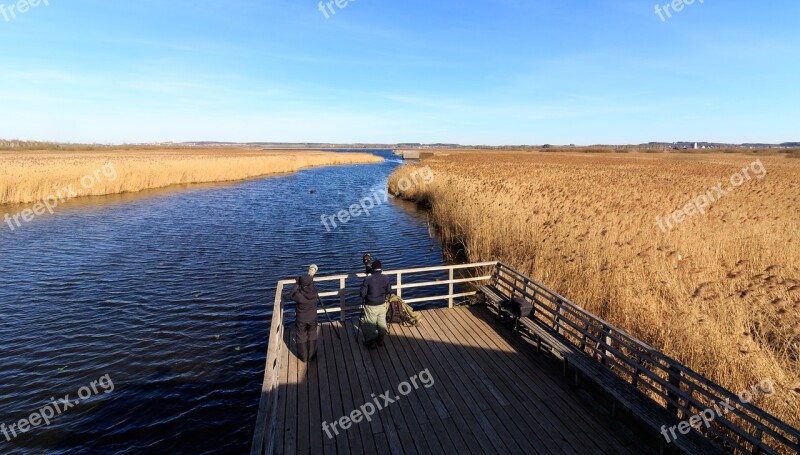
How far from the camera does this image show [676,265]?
34.9 ft

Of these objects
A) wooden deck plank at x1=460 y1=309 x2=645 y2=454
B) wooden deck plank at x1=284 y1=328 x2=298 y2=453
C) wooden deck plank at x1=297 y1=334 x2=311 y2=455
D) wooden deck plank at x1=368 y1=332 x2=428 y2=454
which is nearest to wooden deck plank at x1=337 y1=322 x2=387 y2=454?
wooden deck plank at x1=368 y1=332 x2=428 y2=454

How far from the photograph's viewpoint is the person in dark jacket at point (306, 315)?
754cm

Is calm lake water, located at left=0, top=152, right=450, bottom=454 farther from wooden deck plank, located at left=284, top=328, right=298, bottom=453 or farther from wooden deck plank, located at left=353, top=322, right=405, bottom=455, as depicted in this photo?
wooden deck plank, located at left=353, top=322, right=405, bottom=455

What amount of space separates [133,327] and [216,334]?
2.62 meters

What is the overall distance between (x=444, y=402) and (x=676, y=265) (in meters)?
8.09

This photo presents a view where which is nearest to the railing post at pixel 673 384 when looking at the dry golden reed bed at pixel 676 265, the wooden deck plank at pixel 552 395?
the wooden deck plank at pixel 552 395

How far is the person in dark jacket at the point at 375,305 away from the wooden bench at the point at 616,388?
3312 millimetres

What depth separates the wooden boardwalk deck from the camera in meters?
5.77

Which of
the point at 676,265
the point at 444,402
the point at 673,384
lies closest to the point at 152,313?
the point at 444,402

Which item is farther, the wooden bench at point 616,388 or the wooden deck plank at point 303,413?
the wooden deck plank at point 303,413

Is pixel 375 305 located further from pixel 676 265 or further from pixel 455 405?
pixel 676 265

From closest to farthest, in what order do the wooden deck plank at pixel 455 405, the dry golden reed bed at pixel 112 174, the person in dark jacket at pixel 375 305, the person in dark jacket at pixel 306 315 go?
1. the wooden deck plank at pixel 455 405
2. the person in dark jacket at pixel 306 315
3. the person in dark jacket at pixel 375 305
4. the dry golden reed bed at pixel 112 174

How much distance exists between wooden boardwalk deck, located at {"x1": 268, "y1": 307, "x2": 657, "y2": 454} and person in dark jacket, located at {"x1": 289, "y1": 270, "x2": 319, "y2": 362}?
0.33 m

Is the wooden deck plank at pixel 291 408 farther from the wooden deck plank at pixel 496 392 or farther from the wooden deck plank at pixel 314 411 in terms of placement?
the wooden deck plank at pixel 496 392
